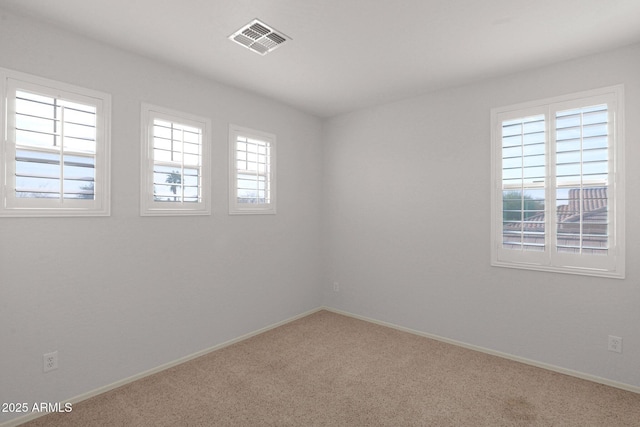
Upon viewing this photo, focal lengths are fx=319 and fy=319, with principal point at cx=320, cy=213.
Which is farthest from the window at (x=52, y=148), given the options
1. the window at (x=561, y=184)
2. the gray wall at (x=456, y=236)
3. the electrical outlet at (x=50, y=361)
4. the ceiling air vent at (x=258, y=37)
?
the window at (x=561, y=184)

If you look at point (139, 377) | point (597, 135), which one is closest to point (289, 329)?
point (139, 377)

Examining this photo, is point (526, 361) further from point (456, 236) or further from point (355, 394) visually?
point (355, 394)

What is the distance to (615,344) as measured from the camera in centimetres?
259

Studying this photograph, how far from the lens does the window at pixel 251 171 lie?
11.3 feet

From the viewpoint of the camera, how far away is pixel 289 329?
383 centimetres

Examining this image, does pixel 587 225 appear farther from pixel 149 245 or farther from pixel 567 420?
pixel 149 245

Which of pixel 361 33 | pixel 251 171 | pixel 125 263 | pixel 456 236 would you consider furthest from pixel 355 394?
pixel 361 33

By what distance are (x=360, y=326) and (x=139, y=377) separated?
93.7 inches

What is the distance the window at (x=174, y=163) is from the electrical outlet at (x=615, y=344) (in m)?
3.70

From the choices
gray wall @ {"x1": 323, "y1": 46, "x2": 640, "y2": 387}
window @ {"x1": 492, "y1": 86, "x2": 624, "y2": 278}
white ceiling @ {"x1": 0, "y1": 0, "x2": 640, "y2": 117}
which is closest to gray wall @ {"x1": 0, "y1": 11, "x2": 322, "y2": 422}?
white ceiling @ {"x1": 0, "y1": 0, "x2": 640, "y2": 117}

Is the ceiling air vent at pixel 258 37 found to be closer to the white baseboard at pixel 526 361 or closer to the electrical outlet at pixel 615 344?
the white baseboard at pixel 526 361

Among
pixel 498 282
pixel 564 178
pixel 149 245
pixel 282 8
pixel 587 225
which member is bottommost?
pixel 498 282

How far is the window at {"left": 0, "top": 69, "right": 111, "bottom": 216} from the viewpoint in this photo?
6.91ft

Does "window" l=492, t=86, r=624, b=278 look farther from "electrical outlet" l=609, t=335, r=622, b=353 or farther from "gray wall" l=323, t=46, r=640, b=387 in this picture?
"electrical outlet" l=609, t=335, r=622, b=353
